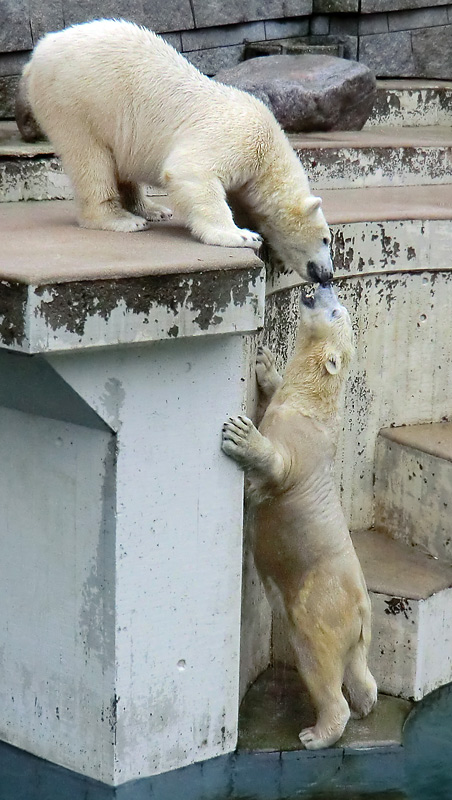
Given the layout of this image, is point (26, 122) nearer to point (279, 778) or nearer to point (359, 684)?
point (359, 684)

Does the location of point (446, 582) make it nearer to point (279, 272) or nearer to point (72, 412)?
point (279, 272)

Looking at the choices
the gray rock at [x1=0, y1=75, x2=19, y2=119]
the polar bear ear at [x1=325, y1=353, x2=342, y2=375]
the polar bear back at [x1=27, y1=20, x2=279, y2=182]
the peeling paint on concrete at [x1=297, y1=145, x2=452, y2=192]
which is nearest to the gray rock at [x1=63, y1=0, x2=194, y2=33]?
the gray rock at [x1=0, y1=75, x2=19, y2=119]

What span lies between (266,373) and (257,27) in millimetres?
3857

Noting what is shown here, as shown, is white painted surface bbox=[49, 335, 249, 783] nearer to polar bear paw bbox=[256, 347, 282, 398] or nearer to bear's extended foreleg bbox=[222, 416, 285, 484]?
bear's extended foreleg bbox=[222, 416, 285, 484]

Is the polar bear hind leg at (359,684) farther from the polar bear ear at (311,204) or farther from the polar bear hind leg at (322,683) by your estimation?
the polar bear ear at (311,204)

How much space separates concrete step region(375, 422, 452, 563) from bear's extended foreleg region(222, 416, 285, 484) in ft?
4.26

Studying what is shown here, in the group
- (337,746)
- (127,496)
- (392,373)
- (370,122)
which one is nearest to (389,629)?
(337,746)

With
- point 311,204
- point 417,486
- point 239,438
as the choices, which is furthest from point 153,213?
point 417,486

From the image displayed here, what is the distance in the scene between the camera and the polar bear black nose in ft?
12.1

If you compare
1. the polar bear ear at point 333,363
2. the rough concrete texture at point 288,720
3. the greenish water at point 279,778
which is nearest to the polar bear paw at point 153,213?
the polar bear ear at point 333,363

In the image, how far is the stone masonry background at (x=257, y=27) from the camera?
5.94 m

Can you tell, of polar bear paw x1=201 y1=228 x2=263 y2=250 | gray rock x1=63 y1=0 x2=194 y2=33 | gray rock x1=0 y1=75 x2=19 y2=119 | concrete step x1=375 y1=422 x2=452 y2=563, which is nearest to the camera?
polar bear paw x1=201 y1=228 x2=263 y2=250

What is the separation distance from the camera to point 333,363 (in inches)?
144

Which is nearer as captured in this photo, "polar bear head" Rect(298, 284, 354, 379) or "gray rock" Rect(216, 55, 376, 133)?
"polar bear head" Rect(298, 284, 354, 379)
